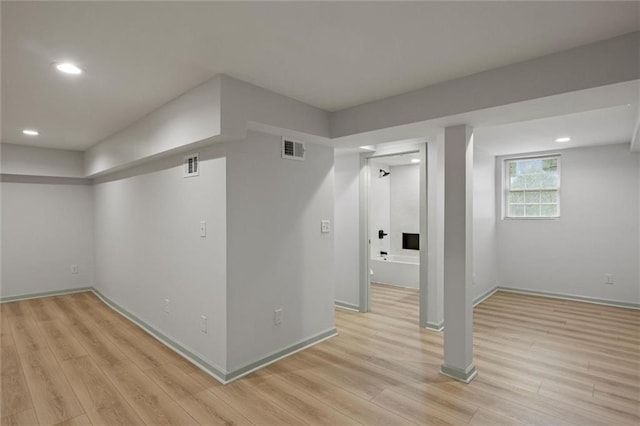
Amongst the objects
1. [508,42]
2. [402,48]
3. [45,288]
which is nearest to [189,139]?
[402,48]

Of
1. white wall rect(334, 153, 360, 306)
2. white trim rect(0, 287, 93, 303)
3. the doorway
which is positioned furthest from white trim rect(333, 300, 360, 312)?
white trim rect(0, 287, 93, 303)

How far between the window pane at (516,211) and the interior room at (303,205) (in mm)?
804

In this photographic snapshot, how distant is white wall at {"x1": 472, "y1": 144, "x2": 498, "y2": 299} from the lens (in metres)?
5.12

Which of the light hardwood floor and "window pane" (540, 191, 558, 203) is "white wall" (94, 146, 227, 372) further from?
"window pane" (540, 191, 558, 203)

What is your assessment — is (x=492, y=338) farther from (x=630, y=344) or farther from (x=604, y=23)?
(x=604, y=23)

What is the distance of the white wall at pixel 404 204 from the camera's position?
7340 mm

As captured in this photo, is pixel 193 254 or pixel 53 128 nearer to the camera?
pixel 193 254

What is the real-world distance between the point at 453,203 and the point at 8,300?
261 inches

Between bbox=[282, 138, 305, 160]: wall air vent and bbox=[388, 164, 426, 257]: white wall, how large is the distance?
4.49m

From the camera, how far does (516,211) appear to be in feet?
19.7

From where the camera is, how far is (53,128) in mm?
4109

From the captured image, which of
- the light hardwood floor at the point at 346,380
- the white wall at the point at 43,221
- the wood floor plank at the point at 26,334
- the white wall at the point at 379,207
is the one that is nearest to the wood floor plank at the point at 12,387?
the light hardwood floor at the point at 346,380

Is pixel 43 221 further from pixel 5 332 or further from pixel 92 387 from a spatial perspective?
pixel 92 387

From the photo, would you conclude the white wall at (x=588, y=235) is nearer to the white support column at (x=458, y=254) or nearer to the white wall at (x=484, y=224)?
the white wall at (x=484, y=224)
